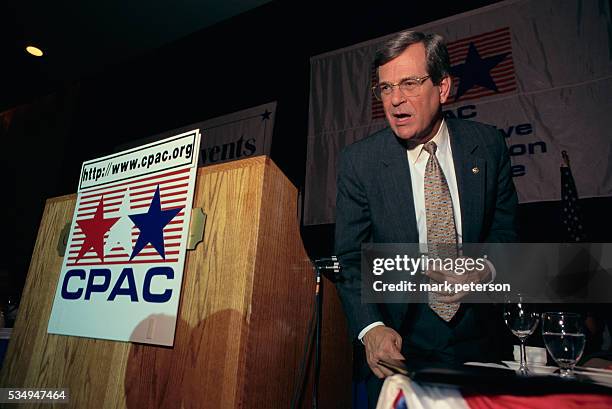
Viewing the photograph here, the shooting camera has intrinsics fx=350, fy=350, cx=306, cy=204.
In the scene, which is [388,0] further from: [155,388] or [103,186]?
[155,388]

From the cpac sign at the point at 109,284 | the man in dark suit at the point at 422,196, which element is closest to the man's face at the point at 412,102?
the man in dark suit at the point at 422,196

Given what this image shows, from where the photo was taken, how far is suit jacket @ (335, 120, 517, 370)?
3.73 ft

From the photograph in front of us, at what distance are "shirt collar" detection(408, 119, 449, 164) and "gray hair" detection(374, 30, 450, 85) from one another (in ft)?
0.64

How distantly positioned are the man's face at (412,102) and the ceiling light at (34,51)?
561cm

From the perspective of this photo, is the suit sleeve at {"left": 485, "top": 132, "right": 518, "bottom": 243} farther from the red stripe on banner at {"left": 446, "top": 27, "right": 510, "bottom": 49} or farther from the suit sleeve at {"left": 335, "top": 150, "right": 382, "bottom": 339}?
the red stripe on banner at {"left": 446, "top": 27, "right": 510, "bottom": 49}

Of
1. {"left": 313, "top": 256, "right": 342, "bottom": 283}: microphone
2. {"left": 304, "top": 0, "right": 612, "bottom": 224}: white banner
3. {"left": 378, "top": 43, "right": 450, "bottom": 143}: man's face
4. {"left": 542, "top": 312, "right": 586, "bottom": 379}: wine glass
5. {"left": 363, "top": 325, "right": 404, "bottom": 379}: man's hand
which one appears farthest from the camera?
{"left": 304, "top": 0, "right": 612, "bottom": 224}: white banner

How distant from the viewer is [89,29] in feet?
14.6

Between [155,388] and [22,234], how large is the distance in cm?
534

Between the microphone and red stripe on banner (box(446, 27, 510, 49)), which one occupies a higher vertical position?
red stripe on banner (box(446, 27, 510, 49))

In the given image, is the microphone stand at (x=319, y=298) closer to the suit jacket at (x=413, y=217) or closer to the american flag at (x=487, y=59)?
the suit jacket at (x=413, y=217)

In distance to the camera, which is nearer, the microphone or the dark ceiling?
the microphone

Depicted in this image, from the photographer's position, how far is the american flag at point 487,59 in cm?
243

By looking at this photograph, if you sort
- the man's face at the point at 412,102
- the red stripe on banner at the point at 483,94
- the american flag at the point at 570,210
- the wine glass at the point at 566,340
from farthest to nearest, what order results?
the red stripe on banner at the point at 483,94 → the american flag at the point at 570,210 → the man's face at the point at 412,102 → the wine glass at the point at 566,340

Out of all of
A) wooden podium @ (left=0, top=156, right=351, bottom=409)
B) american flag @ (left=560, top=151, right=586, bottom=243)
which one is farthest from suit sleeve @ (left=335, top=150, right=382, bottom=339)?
american flag @ (left=560, top=151, right=586, bottom=243)
